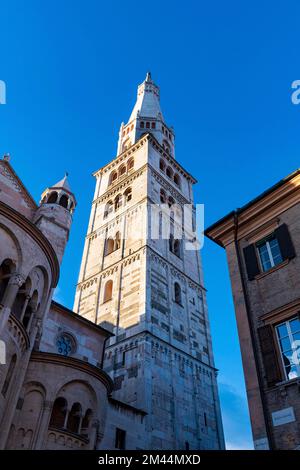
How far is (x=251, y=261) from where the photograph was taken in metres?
13.8

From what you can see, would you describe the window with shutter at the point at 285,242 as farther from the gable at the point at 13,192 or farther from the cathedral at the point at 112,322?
the gable at the point at 13,192

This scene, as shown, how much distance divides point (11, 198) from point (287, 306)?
12.9 meters

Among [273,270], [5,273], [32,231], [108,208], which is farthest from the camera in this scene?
[108,208]

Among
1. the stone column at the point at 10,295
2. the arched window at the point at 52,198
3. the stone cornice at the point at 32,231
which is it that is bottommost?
the stone column at the point at 10,295

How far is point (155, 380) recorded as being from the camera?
79.0 feet

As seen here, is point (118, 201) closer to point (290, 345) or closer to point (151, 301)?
point (151, 301)

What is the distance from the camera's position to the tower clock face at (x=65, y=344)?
21.8 metres

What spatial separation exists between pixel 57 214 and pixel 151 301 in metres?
10.6

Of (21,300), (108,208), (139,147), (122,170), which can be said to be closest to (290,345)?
(21,300)

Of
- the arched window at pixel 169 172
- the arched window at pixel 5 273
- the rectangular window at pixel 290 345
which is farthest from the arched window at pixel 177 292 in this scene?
the rectangular window at pixel 290 345

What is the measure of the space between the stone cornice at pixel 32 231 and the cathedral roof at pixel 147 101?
122 feet
